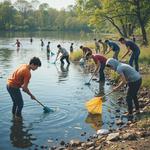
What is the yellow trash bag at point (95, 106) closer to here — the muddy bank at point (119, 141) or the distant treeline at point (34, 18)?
the muddy bank at point (119, 141)

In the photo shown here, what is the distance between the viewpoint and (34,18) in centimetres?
16762

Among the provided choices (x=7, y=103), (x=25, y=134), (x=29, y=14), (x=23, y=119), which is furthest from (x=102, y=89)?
(x=29, y=14)

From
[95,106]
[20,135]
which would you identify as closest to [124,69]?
[95,106]

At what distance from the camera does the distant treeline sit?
141 m

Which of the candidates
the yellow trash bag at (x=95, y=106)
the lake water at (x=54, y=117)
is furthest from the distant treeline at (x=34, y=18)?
the yellow trash bag at (x=95, y=106)

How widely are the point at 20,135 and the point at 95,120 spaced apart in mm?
3176

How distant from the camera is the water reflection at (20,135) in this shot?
11.6 m

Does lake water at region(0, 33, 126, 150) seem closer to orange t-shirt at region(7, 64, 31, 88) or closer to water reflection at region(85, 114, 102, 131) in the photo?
water reflection at region(85, 114, 102, 131)

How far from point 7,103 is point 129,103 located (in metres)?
5.50

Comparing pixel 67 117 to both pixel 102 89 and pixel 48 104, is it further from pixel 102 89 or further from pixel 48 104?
pixel 102 89

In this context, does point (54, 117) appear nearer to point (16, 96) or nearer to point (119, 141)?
point (16, 96)

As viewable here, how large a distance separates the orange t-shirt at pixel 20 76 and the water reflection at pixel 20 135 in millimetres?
1468

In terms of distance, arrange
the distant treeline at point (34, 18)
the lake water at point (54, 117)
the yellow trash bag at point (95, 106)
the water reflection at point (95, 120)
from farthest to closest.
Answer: the distant treeline at point (34, 18) < the yellow trash bag at point (95, 106) < the water reflection at point (95, 120) < the lake water at point (54, 117)

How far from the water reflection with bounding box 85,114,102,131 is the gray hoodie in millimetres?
1908
